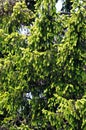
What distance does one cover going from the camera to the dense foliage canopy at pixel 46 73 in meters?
7.94

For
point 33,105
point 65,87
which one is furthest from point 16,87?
point 65,87

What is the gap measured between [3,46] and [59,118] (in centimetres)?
256

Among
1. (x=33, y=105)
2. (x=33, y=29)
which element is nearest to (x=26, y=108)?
(x=33, y=105)

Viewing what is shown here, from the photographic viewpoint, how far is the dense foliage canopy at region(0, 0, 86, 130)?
7.94 meters

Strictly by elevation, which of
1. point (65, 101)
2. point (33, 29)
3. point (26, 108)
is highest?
point (33, 29)

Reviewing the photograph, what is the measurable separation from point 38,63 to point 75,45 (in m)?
0.96

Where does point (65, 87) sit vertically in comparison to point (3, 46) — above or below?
below

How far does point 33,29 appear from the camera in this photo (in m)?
8.55

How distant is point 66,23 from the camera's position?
8.33m

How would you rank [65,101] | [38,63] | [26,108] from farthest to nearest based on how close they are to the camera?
[26,108]
[38,63]
[65,101]

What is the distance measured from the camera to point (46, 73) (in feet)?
27.5

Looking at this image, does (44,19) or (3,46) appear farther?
(3,46)

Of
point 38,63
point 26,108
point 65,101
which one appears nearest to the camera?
point 65,101

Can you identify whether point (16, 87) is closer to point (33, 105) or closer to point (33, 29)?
point (33, 105)
